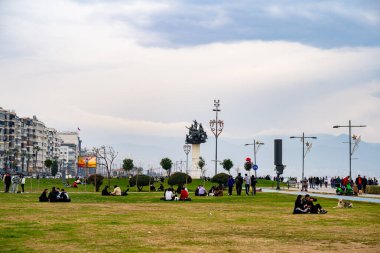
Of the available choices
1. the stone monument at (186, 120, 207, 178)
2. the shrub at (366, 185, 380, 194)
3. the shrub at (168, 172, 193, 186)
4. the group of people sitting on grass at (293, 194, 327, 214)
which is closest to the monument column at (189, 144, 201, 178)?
the stone monument at (186, 120, 207, 178)

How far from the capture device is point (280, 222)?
24.2 metres

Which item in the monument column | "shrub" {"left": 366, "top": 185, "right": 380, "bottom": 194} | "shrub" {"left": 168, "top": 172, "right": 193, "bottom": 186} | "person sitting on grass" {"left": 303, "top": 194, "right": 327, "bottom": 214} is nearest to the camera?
"person sitting on grass" {"left": 303, "top": 194, "right": 327, "bottom": 214}

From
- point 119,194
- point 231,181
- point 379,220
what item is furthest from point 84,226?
point 231,181

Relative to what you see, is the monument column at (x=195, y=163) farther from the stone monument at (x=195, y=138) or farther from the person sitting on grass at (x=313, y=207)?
the person sitting on grass at (x=313, y=207)

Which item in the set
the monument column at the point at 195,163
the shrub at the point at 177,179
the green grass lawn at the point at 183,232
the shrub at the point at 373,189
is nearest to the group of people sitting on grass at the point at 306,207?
the green grass lawn at the point at 183,232

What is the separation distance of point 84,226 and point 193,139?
113879mm

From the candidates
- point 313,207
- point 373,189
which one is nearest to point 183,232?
point 313,207

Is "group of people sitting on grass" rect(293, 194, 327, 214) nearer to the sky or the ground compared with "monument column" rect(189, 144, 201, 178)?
nearer to the ground

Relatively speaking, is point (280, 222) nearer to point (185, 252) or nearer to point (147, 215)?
point (147, 215)

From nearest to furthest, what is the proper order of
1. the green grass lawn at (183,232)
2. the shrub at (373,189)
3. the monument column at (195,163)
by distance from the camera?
the green grass lawn at (183,232), the shrub at (373,189), the monument column at (195,163)

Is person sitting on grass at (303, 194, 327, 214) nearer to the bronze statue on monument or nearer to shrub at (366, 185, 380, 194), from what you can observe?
shrub at (366, 185, 380, 194)

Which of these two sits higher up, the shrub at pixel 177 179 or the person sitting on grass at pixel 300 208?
the shrub at pixel 177 179

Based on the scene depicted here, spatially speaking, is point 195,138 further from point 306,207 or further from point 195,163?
point 306,207

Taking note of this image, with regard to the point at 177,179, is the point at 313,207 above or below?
below
